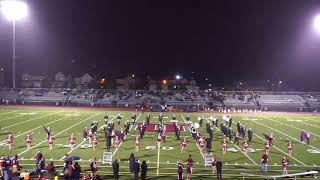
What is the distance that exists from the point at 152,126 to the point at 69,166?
20.6 meters

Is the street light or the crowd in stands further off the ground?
the street light

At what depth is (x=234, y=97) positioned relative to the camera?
65.2 metres

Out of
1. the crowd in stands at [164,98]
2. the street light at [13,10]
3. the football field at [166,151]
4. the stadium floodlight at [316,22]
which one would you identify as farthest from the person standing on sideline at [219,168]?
the crowd in stands at [164,98]

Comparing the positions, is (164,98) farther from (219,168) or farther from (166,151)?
(219,168)

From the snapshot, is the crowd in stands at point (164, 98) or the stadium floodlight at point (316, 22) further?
the crowd in stands at point (164, 98)

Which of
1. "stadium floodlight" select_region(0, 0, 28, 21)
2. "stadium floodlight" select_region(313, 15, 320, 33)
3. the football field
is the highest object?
"stadium floodlight" select_region(0, 0, 28, 21)

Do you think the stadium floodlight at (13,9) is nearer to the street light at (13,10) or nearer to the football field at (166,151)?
the street light at (13,10)

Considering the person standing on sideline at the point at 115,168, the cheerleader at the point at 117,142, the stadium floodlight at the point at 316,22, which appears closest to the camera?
the person standing on sideline at the point at 115,168

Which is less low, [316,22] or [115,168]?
[316,22]

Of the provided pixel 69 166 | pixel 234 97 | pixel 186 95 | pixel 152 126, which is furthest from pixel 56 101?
pixel 69 166

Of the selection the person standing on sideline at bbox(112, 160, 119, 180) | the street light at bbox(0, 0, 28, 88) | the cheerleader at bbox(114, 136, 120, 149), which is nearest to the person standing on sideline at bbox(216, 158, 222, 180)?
the person standing on sideline at bbox(112, 160, 119, 180)

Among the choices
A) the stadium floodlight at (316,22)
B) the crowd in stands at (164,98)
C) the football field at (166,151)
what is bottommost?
the football field at (166,151)

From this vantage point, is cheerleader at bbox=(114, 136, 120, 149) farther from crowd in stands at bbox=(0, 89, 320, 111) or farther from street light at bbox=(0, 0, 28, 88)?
crowd in stands at bbox=(0, 89, 320, 111)

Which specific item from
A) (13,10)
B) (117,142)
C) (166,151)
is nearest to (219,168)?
(166,151)
